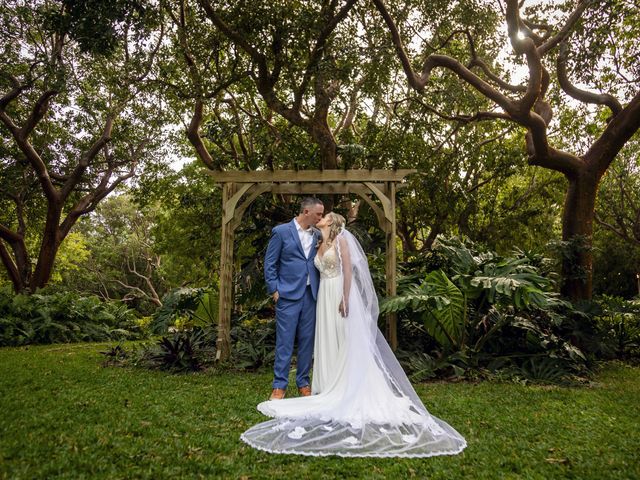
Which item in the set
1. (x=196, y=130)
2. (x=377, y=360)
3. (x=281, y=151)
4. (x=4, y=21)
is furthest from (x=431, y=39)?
(x=4, y=21)

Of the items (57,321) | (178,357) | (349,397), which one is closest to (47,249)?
(57,321)

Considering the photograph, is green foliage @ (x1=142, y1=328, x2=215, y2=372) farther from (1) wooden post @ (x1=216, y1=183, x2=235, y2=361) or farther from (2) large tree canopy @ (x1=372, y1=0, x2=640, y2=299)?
(2) large tree canopy @ (x1=372, y1=0, x2=640, y2=299)

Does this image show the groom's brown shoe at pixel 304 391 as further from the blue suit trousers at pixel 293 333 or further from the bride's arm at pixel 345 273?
the bride's arm at pixel 345 273

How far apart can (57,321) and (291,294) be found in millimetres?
8941

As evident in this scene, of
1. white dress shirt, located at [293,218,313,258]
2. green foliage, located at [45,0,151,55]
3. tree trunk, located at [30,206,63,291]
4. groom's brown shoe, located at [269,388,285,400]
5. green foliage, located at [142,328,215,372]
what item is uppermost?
green foliage, located at [45,0,151,55]

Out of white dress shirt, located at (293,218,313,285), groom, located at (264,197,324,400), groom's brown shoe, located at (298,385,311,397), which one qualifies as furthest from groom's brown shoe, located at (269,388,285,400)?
white dress shirt, located at (293,218,313,285)

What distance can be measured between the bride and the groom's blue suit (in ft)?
0.55

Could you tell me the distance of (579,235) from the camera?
8930mm

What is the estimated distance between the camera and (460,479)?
2.99 meters

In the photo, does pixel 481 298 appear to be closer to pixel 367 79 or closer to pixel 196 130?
pixel 367 79

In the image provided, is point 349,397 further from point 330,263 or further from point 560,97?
point 560,97

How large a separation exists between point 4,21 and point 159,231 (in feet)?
30.7

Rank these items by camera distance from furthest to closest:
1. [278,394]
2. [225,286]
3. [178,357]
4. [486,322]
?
1. [225,286]
2. [486,322]
3. [178,357]
4. [278,394]

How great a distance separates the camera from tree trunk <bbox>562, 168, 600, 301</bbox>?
8.91 meters
